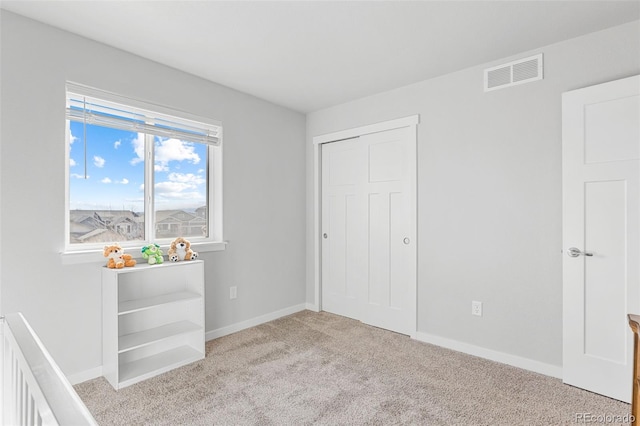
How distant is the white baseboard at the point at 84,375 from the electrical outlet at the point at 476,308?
9.56 ft

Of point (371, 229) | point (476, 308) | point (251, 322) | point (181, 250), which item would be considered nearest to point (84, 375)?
point (181, 250)

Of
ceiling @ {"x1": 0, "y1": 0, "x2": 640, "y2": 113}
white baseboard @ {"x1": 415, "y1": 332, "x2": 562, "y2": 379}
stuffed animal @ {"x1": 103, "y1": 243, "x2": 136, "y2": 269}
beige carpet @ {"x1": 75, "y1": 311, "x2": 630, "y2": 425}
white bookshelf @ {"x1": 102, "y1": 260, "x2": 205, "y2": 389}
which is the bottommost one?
beige carpet @ {"x1": 75, "y1": 311, "x2": 630, "y2": 425}

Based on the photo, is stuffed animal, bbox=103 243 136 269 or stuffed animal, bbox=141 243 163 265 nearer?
stuffed animal, bbox=103 243 136 269

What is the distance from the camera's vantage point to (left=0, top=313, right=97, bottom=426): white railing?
0.72 m

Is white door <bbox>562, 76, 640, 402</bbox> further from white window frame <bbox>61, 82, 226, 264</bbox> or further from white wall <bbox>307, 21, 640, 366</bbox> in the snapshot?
white window frame <bbox>61, 82, 226, 264</bbox>

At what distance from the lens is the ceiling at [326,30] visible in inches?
77.5

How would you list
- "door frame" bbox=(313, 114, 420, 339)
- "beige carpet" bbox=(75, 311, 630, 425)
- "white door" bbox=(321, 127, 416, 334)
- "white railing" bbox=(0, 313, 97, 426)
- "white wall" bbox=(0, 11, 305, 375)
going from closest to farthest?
"white railing" bbox=(0, 313, 97, 426)
"beige carpet" bbox=(75, 311, 630, 425)
"white wall" bbox=(0, 11, 305, 375)
"white door" bbox=(321, 127, 416, 334)
"door frame" bbox=(313, 114, 420, 339)

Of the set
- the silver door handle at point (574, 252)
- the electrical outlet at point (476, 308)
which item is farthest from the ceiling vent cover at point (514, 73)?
the electrical outlet at point (476, 308)

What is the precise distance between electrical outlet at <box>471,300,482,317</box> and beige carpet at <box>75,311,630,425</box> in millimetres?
361

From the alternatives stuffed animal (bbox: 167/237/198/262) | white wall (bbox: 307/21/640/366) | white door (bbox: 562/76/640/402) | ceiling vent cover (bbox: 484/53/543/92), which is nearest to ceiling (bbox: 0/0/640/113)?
ceiling vent cover (bbox: 484/53/543/92)

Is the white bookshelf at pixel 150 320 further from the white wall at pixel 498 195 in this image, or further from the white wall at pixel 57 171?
the white wall at pixel 498 195

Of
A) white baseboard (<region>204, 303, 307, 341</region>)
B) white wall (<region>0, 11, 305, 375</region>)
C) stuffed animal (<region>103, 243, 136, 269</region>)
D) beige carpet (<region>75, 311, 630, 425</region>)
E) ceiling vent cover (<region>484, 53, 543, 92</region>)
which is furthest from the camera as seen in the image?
white baseboard (<region>204, 303, 307, 341</region>)

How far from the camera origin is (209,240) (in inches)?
126

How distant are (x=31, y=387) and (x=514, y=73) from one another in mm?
3198
